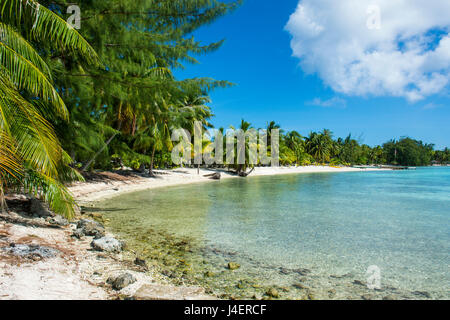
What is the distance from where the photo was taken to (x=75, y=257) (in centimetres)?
482

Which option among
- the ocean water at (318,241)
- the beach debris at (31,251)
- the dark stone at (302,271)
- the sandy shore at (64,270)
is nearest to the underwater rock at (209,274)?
the ocean water at (318,241)

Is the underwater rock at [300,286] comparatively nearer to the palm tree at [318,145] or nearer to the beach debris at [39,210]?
the beach debris at [39,210]

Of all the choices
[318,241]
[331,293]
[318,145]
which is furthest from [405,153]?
[331,293]

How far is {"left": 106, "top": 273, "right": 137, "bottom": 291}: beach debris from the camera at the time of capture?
379 centimetres

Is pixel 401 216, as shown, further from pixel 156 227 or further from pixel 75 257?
pixel 75 257

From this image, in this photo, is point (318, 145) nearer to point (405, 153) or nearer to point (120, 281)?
point (405, 153)

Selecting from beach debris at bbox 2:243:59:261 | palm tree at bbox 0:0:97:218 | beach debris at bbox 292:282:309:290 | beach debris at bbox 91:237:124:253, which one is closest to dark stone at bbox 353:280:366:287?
beach debris at bbox 292:282:309:290

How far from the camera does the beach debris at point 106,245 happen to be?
5.46 meters

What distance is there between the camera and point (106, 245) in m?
5.54

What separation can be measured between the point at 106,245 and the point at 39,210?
3488 mm

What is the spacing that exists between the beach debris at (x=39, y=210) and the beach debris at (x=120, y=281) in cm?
485

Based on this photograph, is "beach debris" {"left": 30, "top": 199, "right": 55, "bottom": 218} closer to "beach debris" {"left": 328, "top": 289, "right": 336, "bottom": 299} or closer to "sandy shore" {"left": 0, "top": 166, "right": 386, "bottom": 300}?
"sandy shore" {"left": 0, "top": 166, "right": 386, "bottom": 300}
